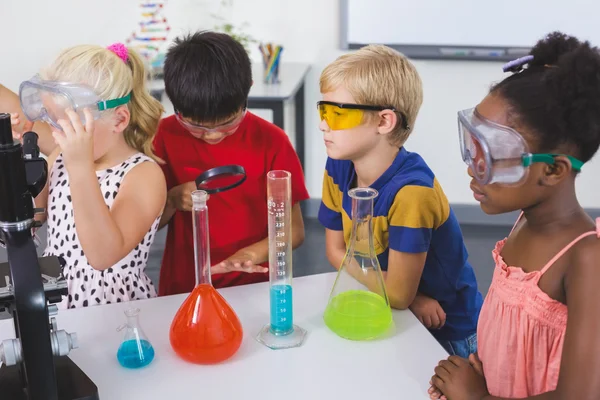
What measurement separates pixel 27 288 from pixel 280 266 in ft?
1.54

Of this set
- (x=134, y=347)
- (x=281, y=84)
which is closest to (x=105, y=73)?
(x=134, y=347)

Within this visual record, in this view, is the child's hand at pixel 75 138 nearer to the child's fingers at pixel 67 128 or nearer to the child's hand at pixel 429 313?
the child's fingers at pixel 67 128

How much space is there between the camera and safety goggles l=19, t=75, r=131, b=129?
140cm

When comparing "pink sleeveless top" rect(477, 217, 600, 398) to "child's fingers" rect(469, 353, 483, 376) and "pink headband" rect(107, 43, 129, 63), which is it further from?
"pink headband" rect(107, 43, 129, 63)

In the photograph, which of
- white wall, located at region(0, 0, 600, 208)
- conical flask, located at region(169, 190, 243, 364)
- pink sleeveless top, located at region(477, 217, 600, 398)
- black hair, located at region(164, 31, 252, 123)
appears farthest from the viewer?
white wall, located at region(0, 0, 600, 208)

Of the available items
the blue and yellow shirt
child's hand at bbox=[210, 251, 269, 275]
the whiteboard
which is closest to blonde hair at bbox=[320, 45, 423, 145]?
the blue and yellow shirt

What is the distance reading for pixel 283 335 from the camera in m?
1.38

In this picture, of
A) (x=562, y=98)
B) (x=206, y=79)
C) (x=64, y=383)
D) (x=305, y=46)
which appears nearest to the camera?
(x=562, y=98)

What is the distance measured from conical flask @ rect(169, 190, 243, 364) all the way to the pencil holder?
7.72 ft

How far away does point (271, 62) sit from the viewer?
3.54 metres

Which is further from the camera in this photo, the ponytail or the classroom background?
the classroom background

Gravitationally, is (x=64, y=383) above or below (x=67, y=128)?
below

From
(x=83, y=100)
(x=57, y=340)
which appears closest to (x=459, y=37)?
(x=83, y=100)

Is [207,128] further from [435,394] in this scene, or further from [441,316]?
[435,394]
